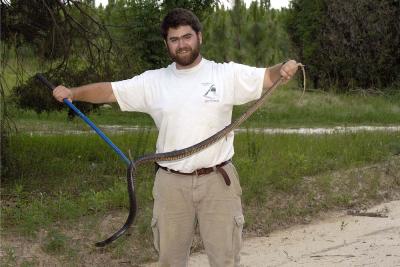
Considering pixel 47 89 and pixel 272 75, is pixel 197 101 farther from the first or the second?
pixel 47 89

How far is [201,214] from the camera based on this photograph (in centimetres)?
411

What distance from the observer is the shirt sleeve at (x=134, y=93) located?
4.20 meters

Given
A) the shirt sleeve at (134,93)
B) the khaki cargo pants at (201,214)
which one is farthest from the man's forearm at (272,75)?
the shirt sleeve at (134,93)

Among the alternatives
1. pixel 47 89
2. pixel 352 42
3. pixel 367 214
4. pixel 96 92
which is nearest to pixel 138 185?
pixel 47 89

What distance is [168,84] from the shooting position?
4055 mm

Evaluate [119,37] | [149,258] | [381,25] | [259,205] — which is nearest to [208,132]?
[149,258]

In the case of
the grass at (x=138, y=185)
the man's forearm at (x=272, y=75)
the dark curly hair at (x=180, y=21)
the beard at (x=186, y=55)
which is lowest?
the grass at (x=138, y=185)

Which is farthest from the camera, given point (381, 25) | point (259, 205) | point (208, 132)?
point (381, 25)

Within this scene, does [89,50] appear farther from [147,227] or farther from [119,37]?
[147,227]

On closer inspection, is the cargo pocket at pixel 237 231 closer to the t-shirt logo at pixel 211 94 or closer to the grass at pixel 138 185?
the t-shirt logo at pixel 211 94

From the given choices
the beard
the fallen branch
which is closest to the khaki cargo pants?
the beard

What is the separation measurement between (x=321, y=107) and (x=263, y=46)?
8699 millimetres

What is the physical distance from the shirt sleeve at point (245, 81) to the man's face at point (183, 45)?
0.85 ft

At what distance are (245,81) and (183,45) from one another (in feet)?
1.36
